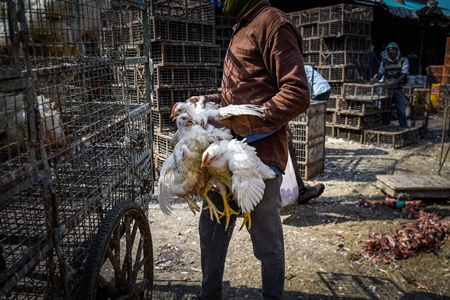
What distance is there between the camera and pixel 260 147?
91.1 inches

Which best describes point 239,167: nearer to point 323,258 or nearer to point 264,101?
point 264,101

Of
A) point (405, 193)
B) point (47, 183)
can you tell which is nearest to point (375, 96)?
point (405, 193)

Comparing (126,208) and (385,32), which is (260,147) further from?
(385,32)

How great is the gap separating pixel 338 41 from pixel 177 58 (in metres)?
5.02

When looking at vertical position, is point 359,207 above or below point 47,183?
below

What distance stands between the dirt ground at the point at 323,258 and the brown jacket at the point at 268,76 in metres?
1.57

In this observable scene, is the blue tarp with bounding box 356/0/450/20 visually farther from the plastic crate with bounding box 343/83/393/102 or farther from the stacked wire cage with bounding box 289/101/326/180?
the stacked wire cage with bounding box 289/101/326/180

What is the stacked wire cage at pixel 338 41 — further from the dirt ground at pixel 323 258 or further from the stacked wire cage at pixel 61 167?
the stacked wire cage at pixel 61 167

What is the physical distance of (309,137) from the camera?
6074 mm

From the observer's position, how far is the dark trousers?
2.38 meters

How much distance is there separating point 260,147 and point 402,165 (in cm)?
575

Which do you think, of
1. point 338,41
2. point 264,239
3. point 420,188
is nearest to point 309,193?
point 420,188

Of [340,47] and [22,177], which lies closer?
[22,177]

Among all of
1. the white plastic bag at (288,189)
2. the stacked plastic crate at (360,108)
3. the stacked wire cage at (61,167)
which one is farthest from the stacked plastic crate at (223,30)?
the stacked wire cage at (61,167)
